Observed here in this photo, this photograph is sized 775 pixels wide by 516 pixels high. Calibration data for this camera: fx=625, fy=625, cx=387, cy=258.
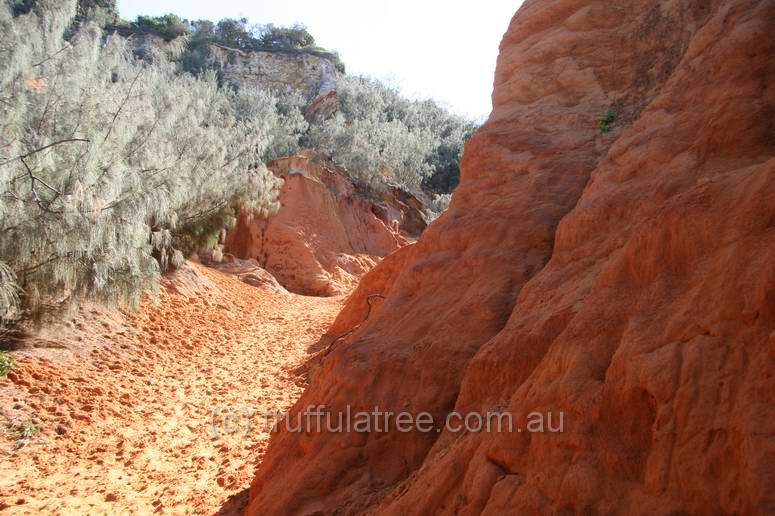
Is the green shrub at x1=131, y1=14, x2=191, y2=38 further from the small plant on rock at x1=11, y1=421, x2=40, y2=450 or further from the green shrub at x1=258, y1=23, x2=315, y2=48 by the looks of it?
the small plant on rock at x1=11, y1=421, x2=40, y2=450

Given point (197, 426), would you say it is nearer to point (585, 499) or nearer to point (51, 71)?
point (51, 71)

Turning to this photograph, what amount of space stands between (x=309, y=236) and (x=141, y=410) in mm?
12432

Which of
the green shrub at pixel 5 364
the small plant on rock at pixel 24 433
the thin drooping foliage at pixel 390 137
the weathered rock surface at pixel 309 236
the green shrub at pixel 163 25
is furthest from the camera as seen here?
the green shrub at pixel 163 25

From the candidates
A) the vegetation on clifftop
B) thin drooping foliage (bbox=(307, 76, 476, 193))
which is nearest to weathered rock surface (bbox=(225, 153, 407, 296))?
thin drooping foliage (bbox=(307, 76, 476, 193))

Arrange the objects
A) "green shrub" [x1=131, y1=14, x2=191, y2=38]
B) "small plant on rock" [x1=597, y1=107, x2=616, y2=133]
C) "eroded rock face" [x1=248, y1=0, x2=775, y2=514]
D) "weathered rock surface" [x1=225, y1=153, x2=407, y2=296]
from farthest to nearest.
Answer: "green shrub" [x1=131, y1=14, x2=191, y2=38]
"weathered rock surface" [x1=225, y1=153, x2=407, y2=296]
"small plant on rock" [x1=597, y1=107, x2=616, y2=133]
"eroded rock face" [x1=248, y1=0, x2=775, y2=514]

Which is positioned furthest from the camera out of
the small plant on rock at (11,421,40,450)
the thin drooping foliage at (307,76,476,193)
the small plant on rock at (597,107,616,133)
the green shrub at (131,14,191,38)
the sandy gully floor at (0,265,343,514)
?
the green shrub at (131,14,191,38)

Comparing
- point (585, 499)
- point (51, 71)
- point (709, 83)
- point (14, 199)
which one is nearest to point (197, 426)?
point (14, 199)

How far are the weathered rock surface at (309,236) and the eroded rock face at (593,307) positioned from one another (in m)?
13.4

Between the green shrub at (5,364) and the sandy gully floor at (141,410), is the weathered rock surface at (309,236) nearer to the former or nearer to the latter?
the sandy gully floor at (141,410)

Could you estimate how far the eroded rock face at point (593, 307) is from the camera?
2.46m

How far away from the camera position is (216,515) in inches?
206

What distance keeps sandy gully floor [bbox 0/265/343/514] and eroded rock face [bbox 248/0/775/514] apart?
1854mm

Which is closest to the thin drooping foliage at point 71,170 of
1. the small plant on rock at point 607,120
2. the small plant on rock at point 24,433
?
the small plant on rock at point 24,433

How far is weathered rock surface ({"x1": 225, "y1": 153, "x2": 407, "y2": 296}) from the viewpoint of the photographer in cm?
1952
